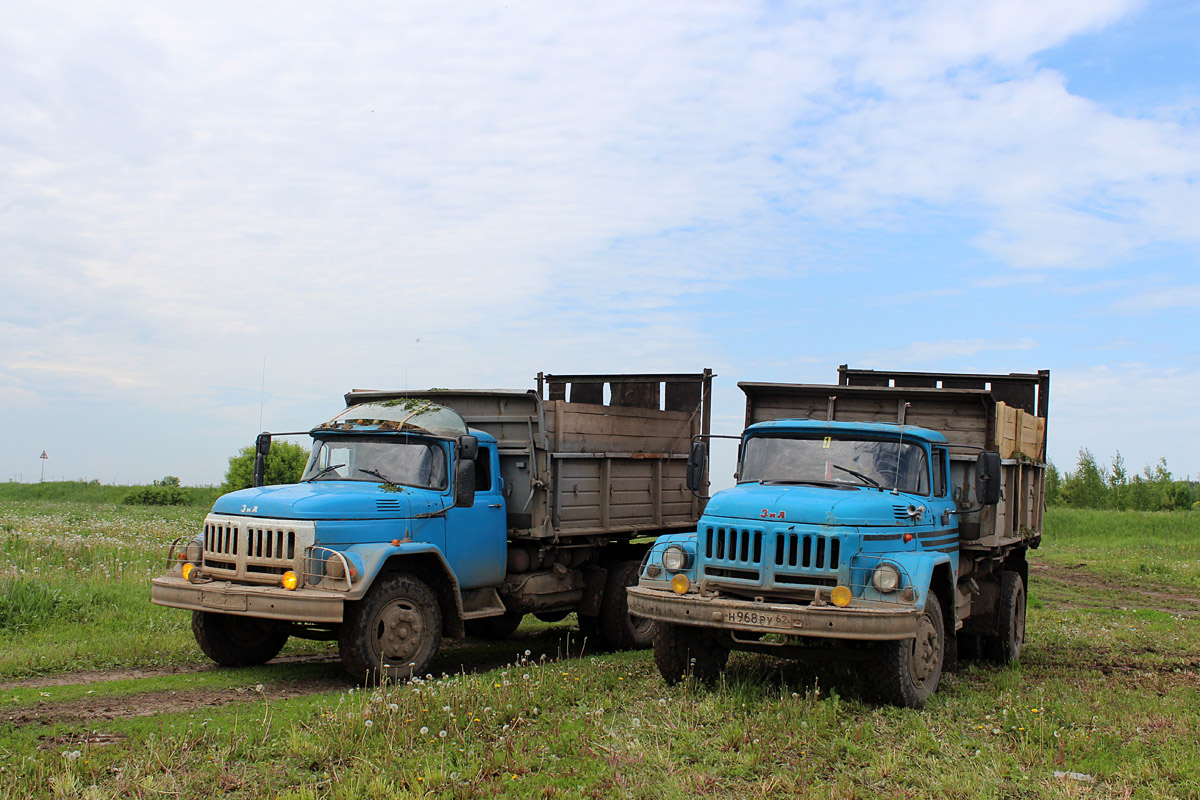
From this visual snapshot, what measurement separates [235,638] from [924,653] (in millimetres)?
6483

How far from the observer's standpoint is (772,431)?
9.19m

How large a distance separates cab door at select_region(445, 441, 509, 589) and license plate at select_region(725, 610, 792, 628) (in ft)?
10.6

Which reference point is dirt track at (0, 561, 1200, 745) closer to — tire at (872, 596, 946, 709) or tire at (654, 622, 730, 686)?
tire at (654, 622, 730, 686)

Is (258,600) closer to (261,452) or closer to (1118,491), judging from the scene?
(261,452)

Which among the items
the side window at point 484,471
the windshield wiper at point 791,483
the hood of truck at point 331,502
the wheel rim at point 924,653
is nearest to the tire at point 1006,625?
the wheel rim at point 924,653

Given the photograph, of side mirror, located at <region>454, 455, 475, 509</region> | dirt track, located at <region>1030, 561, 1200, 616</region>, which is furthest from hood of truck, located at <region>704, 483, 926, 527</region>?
dirt track, located at <region>1030, 561, 1200, 616</region>

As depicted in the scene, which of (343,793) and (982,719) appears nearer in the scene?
(343,793)

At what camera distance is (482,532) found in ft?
33.2

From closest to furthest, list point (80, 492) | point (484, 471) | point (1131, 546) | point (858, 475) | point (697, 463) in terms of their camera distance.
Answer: point (858, 475), point (697, 463), point (484, 471), point (1131, 546), point (80, 492)

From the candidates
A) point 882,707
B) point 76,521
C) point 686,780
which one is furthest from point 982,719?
point 76,521

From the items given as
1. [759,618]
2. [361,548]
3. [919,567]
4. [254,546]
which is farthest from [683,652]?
[254,546]

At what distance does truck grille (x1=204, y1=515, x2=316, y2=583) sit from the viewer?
8438 millimetres

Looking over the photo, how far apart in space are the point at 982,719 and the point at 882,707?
0.75 metres

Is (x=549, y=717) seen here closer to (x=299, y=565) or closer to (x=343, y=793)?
(x=343, y=793)
